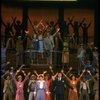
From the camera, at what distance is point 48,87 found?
16578mm

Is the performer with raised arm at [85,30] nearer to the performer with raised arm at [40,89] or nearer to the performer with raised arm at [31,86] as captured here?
the performer with raised arm at [31,86]

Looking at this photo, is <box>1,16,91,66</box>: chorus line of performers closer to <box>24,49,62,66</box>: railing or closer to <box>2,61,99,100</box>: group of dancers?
<box>24,49,62,66</box>: railing

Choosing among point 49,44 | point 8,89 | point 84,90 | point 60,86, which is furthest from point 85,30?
point 8,89

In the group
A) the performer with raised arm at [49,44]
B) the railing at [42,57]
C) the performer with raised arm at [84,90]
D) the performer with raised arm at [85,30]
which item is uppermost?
the performer with raised arm at [85,30]

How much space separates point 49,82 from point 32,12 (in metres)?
5.99

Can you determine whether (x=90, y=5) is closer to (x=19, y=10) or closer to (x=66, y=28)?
(x=66, y=28)

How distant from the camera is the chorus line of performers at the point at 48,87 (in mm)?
16375

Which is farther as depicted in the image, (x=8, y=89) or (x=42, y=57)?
(x=42, y=57)

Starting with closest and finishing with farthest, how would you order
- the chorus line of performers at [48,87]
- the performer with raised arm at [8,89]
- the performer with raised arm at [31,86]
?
1. the chorus line of performers at [48,87]
2. the performer with raised arm at [31,86]
3. the performer with raised arm at [8,89]

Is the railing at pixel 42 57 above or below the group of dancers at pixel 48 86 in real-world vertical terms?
above

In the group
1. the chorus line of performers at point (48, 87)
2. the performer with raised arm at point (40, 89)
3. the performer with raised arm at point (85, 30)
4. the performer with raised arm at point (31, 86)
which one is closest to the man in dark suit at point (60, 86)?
the chorus line of performers at point (48, 87)

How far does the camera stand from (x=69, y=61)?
742 inches

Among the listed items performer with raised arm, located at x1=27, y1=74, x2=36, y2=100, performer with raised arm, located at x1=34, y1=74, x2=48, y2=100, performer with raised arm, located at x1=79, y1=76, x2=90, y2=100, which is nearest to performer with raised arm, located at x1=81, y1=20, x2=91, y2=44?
performer with raised arm, located at x1=79, y1=76, x2=90, y2=100

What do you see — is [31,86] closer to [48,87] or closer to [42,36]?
[48,87]
